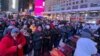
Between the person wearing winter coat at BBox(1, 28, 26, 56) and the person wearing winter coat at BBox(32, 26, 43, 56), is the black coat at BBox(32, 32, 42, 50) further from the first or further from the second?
the person wearing winter coat at BBox(1, 28, 26, 56)

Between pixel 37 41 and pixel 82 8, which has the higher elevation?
pixel 82 8

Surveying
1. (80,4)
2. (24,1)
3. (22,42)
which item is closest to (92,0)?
(80,4)

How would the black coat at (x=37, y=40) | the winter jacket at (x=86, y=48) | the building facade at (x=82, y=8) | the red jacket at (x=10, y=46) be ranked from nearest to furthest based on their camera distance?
the winter jacket at (x=86, y=48), the red jacket at (x=10, y=46), the black coat at (x=37, y=40), the building facade at (x=82, y=8)

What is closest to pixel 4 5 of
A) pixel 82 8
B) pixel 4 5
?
pixel 4 5

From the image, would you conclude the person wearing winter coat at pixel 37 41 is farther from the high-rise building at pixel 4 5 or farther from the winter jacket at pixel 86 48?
the high-rise building at pixel 4 5

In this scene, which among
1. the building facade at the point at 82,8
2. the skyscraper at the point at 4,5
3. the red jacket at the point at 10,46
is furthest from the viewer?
the skyscraper at the point at 4,5

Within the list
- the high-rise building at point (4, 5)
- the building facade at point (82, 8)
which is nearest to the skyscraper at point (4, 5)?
the high-rise building at point (4, 5)

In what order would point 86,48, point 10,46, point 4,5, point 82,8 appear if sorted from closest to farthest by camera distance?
point 86,48 < point 10,46 < point 82,8 < point 4,5

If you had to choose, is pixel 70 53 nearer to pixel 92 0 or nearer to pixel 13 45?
pixel 13 45

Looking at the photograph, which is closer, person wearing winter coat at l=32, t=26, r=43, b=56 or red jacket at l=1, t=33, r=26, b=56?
red jacket at l=1, t=33, r=26, b=56

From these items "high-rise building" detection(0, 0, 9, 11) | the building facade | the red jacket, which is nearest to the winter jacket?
the red jacket

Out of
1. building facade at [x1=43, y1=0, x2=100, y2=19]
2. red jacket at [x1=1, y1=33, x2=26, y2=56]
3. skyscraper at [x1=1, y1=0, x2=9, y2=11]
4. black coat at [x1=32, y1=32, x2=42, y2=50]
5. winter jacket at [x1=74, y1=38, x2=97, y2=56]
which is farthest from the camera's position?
skyscraper at [x1=1, y1=0, x2=9, y2=11]

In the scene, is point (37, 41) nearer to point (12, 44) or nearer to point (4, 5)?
point (12, 44)

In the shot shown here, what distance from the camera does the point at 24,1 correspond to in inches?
6309
